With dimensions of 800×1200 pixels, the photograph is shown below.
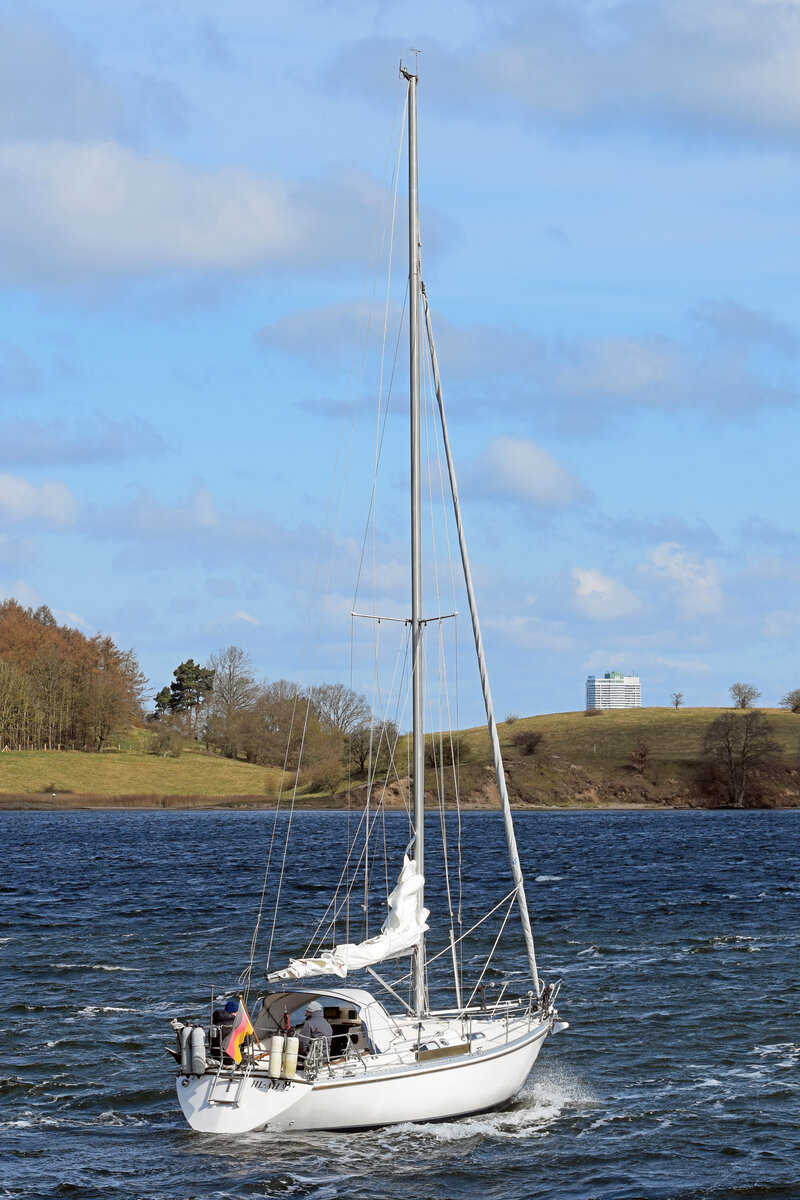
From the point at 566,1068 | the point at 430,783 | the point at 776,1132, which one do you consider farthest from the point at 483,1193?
the point at 430,783

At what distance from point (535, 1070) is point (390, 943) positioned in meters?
7.66

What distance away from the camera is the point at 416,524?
3086cm

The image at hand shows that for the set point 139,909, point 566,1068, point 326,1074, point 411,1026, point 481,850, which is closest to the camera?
point 326,1074

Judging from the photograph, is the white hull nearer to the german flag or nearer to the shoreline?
the german flag

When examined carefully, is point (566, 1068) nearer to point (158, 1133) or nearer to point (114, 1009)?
point (158, 1133)

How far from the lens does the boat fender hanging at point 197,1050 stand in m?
26.7

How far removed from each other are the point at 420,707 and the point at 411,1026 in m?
6.76

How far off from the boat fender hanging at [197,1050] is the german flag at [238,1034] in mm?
443

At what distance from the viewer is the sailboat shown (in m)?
26.6

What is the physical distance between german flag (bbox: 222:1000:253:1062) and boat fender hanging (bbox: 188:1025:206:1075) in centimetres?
44

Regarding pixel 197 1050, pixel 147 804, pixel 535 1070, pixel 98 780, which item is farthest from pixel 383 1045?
pixel 98 780

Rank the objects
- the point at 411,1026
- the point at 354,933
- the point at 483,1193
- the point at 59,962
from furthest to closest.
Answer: the point at 354,933
the point at 59,962
the point at 411,1026
the point at 483,1193

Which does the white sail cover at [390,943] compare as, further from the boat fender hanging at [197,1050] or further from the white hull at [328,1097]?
the white hull at [328,1097]

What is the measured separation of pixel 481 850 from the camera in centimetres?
11944
